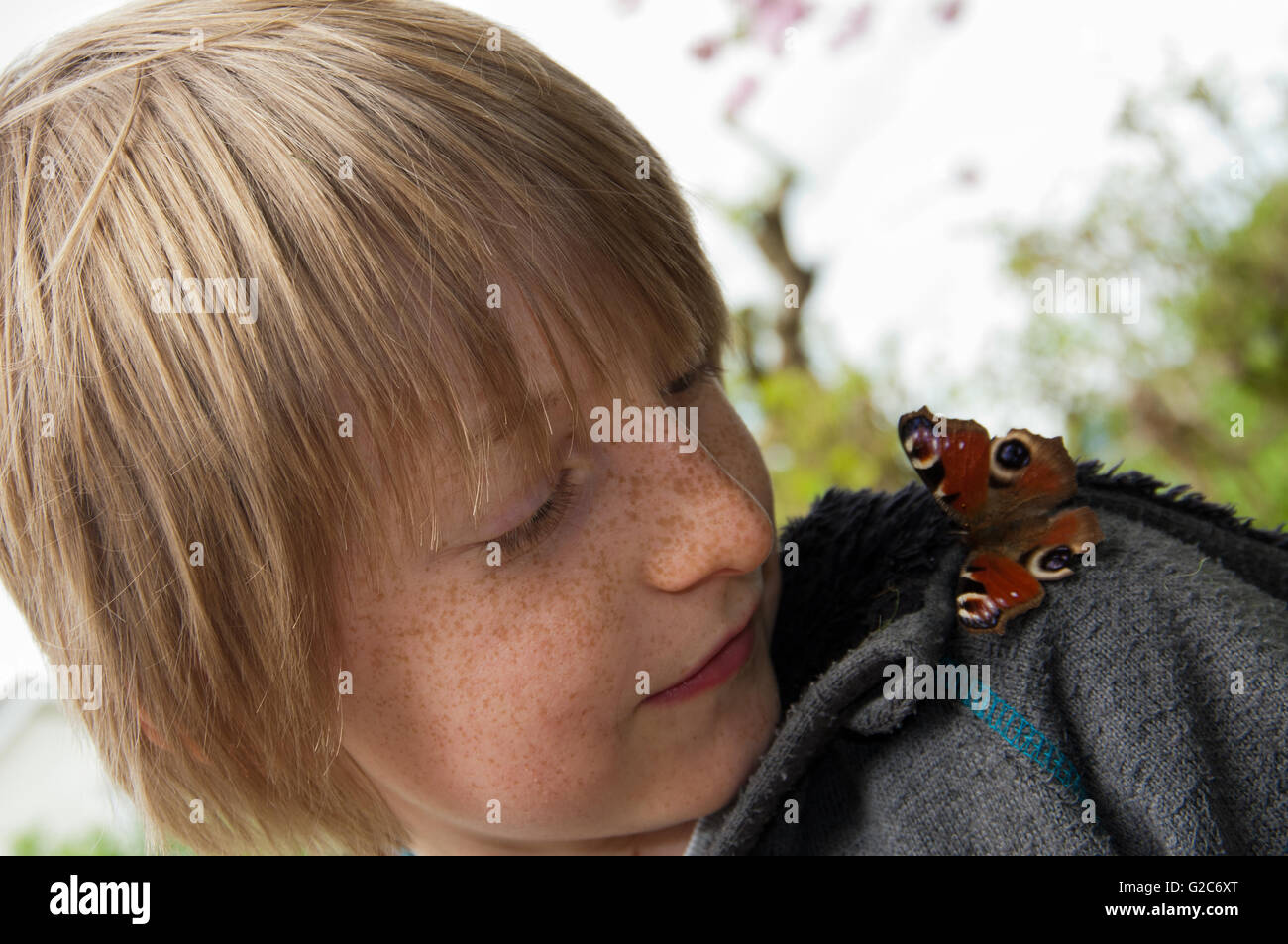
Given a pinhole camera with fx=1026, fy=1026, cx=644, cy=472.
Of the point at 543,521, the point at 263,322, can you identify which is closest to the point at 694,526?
the point at 543,521

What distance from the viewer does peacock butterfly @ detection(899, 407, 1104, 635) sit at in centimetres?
80

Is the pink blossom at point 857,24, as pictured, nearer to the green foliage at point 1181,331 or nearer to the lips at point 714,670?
the green foliage at point 1181,331

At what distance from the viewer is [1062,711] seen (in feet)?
2.55

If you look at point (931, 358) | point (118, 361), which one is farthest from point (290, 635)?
point (931, 358)

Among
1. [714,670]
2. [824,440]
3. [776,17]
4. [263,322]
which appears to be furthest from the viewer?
[776,17]

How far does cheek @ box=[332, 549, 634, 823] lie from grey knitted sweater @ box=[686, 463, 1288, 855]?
17 cm

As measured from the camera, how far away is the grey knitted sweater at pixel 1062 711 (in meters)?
0.73

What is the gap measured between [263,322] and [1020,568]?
23.7 inches

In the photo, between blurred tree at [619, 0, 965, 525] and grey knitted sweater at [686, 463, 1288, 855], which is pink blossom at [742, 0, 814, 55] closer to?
blurred tree at [619, 0, 965, 525]

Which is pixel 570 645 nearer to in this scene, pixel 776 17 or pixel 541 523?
pixel 541 523

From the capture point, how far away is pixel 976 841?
2.52 ft

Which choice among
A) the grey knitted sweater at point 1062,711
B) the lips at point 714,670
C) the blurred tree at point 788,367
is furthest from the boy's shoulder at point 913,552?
the blurred tree at point 788,367

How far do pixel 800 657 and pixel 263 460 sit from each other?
51cm

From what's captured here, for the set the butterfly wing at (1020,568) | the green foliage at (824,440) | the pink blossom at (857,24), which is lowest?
the butterfly wing at (1020,568)
